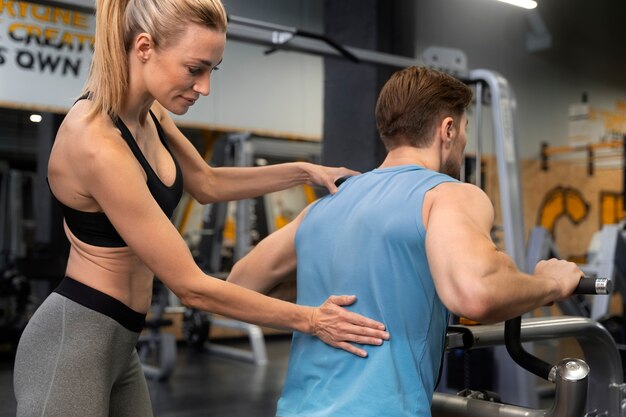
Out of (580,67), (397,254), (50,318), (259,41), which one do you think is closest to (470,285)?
(397,254)

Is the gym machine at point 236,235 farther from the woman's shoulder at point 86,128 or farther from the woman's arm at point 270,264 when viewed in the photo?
the woman's shoulder at point 86,128

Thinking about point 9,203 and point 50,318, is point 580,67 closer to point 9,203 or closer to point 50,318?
point 9,203

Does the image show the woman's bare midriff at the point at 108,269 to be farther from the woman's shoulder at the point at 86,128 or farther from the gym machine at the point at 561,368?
the gym machine at the point at 561,368

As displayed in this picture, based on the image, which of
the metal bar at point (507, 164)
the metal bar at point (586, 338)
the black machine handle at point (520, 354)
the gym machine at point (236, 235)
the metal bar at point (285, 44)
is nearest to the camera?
the black machine handle at point (520, 354)

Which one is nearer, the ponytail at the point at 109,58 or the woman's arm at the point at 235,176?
the ponytail at the point at 109,58

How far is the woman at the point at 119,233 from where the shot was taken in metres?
1.38

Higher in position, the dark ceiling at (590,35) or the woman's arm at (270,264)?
the dark ceiling at (590,35)

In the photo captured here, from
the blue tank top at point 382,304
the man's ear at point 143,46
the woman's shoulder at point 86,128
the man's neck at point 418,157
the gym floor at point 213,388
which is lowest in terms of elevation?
the gym floor at point 213,388

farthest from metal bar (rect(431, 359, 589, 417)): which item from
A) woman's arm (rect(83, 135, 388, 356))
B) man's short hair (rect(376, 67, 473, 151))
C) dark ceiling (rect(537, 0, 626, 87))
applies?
dark ceiling (rect(537, 0, 626, 87))

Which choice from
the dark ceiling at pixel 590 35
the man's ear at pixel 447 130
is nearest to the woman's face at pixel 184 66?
the man's ear at pixel 447 130

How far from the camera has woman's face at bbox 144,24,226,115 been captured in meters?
1.39

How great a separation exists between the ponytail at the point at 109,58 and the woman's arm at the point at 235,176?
1.31ft

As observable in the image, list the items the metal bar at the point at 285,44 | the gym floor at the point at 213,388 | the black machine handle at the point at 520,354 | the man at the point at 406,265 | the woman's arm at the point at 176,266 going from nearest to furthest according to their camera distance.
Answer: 1. the man at the point at 406,265
2. the woman's arm at the point at 176,266
3. the black machine handle at the point at 520,354
4. the metal bar at the point at 285,44
5. the gym floor at the point at 213,388

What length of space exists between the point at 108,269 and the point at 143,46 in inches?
16.6
